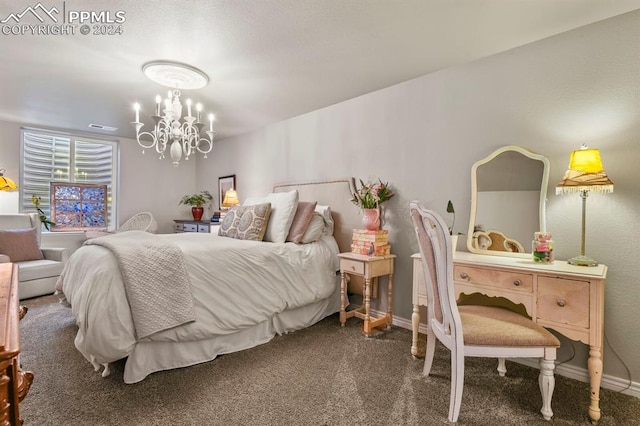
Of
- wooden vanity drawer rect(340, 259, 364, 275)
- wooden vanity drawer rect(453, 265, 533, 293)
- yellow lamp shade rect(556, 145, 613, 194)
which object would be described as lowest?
wooden vanity drawer rect(340, 259, 364, 275)

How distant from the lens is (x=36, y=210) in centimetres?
464

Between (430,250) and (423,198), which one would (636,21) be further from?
(430,250)

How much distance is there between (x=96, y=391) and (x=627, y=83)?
3661 millimetres

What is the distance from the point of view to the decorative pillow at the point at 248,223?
309 cm

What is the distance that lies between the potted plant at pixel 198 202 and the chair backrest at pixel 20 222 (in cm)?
199

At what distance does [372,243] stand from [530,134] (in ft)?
4.76

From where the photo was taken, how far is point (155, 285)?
2.00m

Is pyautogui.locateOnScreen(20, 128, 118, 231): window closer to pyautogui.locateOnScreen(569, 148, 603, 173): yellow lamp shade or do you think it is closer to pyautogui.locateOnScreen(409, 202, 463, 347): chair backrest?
pyautogui.locateOnScreen(409, 202, 463, 347): chair backrest

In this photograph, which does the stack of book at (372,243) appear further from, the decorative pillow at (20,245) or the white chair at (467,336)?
the decorative pillow at (20,245)

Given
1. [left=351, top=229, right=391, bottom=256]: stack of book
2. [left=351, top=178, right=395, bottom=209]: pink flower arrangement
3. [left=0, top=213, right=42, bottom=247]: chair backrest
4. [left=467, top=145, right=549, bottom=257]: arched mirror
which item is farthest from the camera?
[left=0, top=213, right=42, bottom=247]: chair backrest

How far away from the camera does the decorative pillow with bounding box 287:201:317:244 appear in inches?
121

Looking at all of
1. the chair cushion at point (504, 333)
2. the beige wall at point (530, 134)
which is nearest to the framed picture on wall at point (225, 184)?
the beige wall at point (530, 134)

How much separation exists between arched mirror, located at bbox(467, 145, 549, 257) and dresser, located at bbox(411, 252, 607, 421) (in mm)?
A: 216

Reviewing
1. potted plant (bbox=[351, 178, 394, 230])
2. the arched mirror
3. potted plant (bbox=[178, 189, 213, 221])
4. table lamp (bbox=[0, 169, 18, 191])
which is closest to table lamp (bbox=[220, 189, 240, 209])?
potted plant (bbox=[178, 189, 213, 221])
